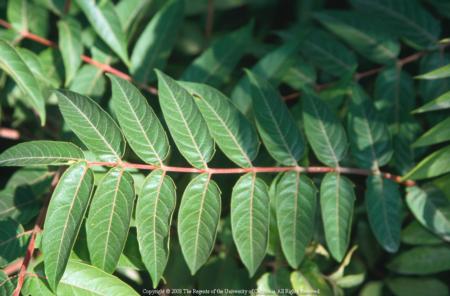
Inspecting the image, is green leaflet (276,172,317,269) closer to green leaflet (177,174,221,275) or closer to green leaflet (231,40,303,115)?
green leaflet (177,174,221,275)

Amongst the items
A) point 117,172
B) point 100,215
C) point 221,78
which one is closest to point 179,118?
point 117,172

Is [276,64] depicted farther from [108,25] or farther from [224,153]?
[108,25]

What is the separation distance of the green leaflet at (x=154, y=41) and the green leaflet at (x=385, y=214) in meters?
0.96

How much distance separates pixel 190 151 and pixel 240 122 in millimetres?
186

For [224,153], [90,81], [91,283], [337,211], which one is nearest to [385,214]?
[337,211]

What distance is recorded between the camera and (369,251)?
1942mm

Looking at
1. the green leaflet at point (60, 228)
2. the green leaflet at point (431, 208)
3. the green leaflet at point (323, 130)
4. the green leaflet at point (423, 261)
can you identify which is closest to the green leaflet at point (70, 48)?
the green leaflet at point (60, 228)

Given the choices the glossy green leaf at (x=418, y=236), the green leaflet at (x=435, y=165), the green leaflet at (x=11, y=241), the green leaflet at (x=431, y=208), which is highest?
the green leaflet at (x=435, y=165)

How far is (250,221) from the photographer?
1430mm

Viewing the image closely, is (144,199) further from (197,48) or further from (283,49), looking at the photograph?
(197,48)

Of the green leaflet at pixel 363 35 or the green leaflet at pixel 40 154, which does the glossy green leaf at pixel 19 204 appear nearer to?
the green leaflet at pixel 40 154

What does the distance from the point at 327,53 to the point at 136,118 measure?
96 cm

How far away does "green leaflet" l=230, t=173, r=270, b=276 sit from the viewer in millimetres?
1412

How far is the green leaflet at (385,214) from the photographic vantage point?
5.19ft
